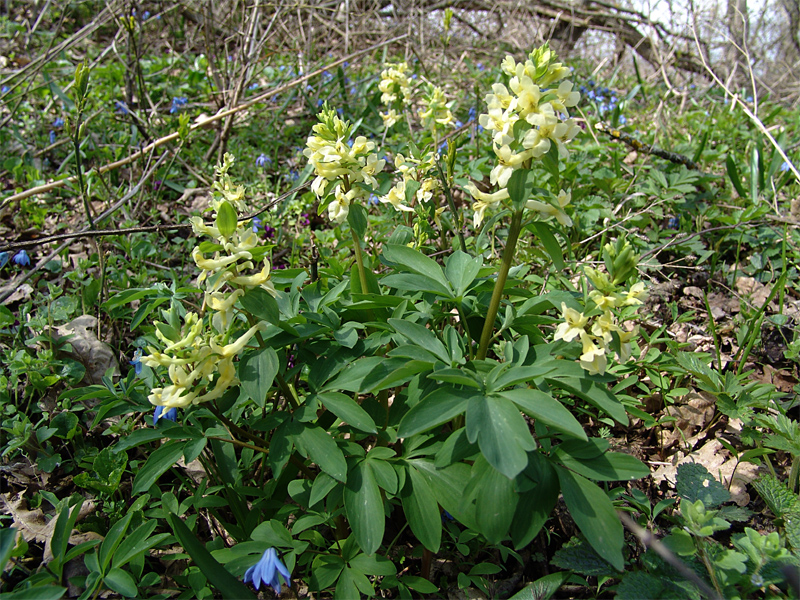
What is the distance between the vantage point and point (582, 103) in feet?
17.2

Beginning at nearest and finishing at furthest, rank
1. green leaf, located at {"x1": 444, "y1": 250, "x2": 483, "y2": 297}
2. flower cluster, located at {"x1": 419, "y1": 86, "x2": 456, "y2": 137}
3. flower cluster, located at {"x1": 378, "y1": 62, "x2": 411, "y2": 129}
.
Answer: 1. green leaf, located at {"x1": 444, "y1": 250, "x2": 483, "y2": 297}
2. flower cluster, located at {"x1": 419, "y1": 86, "x2": 456, "y2": 137}
3. flower cluster, located at {"x1": 378, "y1": 62, "x2": 411, "y2": 129}

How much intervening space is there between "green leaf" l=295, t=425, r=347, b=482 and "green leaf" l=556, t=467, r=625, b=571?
21.7 inches

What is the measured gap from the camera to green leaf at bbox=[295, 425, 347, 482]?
4.15 feet

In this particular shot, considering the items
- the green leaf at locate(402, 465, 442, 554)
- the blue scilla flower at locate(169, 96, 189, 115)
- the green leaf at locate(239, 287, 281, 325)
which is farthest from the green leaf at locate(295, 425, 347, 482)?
the blue scilla flower at locate(169, 96, 189, 115)

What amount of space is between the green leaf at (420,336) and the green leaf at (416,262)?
0.23 metres

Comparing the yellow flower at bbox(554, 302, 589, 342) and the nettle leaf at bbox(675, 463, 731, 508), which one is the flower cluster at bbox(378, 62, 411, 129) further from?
the nettle leaf at bbox(675, 463, 731, 508)

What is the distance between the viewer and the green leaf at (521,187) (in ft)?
4.19

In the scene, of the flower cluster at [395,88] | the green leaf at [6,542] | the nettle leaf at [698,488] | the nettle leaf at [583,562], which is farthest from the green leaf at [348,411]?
the flower cluster at [395,88]

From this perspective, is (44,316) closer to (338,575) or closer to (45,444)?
(45,444)

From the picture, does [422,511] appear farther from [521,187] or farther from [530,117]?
[530,117]

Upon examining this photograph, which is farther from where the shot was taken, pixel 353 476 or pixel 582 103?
pixel 582 103

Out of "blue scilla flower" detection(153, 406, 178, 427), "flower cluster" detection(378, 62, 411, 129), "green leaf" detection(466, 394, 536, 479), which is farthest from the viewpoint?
"flower cluster" detection(378, 62, 411, 129)

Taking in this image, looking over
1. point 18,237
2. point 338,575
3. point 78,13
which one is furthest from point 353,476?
point 78,13

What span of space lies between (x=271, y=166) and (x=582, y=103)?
10.9 ft
